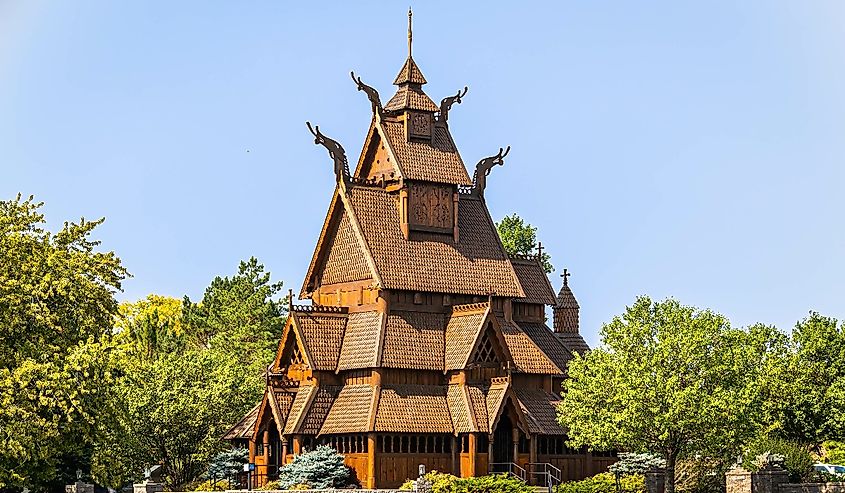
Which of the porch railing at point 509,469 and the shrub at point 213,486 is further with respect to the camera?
the porch railing at point 509,469

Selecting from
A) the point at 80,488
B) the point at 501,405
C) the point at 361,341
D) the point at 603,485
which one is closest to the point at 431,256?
the point at 361,341

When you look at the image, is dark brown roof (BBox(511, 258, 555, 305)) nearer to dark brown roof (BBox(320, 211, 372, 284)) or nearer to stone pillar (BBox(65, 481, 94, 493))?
dark brown roof (BBox(320, 211, 372, 284))

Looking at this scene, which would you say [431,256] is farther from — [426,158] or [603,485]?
[603,485]

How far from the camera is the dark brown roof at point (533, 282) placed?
79500 millimetres

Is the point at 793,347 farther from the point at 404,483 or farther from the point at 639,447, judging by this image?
the point at 404,483

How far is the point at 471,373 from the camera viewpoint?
72.2m

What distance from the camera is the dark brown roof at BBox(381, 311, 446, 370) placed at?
71625 mm

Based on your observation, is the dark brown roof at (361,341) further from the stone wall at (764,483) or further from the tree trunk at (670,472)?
the stone wall at (764,483)

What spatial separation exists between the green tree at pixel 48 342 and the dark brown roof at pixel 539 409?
18727 millimetres

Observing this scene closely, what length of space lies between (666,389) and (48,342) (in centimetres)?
2395

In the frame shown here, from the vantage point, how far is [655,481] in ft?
232

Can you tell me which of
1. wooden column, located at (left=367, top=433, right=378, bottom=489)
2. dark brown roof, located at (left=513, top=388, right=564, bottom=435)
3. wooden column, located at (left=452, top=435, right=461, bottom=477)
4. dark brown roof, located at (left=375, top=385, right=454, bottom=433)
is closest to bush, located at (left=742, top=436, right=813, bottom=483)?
dark brown roof, located at (left=513, top=388, right=564, bottom=435)

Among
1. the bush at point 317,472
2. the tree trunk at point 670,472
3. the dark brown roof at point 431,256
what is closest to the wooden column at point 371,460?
the bush at point 317,472

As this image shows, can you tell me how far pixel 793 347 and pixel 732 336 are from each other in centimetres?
1196
